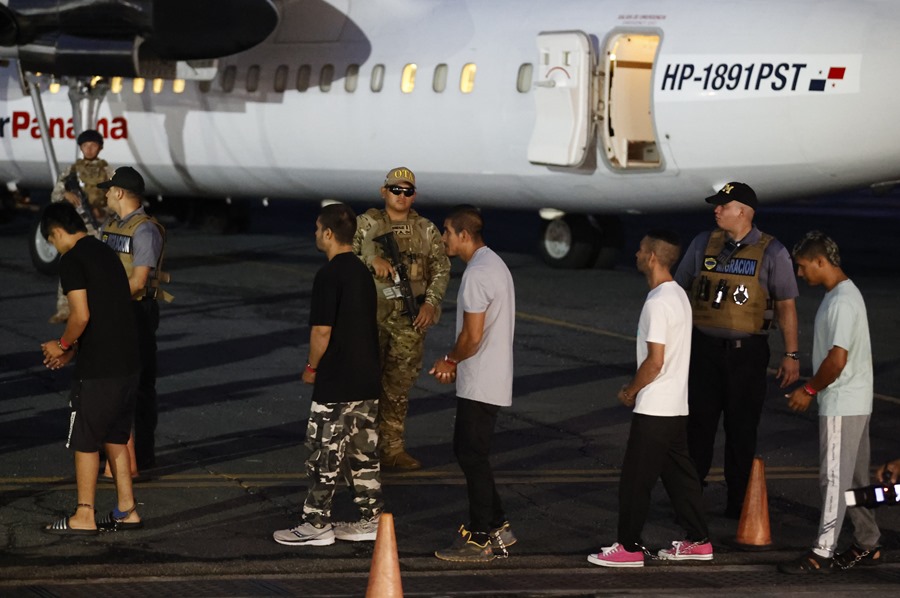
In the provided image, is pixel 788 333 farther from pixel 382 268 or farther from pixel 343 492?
pixel 343 492

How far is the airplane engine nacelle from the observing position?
19.6 meters

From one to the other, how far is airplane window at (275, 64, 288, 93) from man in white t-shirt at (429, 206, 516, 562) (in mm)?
13387

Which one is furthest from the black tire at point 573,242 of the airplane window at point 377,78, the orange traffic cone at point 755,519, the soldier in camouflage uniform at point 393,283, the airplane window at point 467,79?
the orange traffic cone at point 755,519

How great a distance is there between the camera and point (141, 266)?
998 cm

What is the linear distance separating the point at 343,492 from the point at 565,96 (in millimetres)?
9438

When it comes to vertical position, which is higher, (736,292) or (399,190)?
(399,190)

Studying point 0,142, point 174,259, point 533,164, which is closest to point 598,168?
point 533,164

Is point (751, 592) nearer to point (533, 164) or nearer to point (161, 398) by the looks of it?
point (161, 398)

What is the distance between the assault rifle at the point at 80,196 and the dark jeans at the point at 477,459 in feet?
26.8

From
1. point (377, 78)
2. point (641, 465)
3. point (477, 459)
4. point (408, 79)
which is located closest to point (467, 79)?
point (408, 79)

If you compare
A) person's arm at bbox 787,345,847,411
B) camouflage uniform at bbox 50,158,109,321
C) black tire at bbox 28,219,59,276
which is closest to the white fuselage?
black tire at bbox 28,219,59,276

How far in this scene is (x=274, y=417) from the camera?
1208cm

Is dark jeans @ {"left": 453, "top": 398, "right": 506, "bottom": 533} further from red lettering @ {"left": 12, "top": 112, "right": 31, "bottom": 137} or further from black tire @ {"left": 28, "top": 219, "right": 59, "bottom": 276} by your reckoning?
red lettering @ {"left": 12, "top": 112, "right": 31, "bottom": 137}

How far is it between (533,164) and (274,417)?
7837mm
